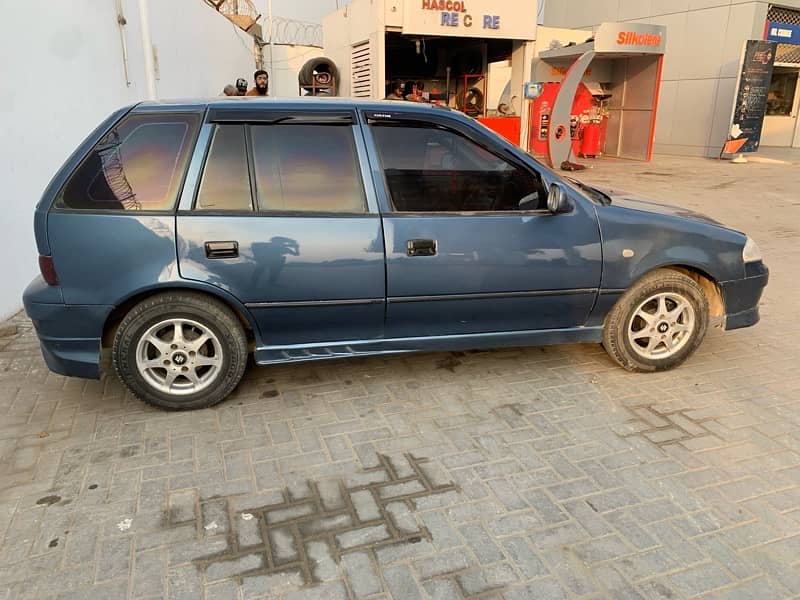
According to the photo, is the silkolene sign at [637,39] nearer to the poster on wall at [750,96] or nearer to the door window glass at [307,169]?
the poster on wall at [750,96]

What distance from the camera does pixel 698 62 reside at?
19234 mm

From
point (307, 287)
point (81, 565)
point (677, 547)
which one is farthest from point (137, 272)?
point (677, 547)

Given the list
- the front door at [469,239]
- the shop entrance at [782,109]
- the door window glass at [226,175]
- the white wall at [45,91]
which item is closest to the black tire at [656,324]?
the front door at [469,239]

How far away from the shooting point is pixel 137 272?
10.8ft

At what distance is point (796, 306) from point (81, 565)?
6085mm

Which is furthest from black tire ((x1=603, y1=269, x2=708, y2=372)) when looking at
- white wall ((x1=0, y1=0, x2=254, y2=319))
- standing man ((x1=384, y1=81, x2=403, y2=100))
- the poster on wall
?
the poster on wall

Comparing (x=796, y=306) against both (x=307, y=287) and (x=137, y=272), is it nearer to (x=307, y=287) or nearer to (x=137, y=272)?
(x=307, y=287)

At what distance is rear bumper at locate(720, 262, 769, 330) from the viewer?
4.04m

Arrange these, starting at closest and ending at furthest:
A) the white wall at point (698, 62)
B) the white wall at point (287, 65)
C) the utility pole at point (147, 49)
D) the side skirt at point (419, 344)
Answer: the side skirt at point (419, 344)
the utility pole at point (147, 49)
the white wall at point (698, 62)
the white wall at point (287, 65)

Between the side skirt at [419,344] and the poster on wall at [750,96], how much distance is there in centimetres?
1746

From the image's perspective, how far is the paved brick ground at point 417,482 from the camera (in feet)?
7.72

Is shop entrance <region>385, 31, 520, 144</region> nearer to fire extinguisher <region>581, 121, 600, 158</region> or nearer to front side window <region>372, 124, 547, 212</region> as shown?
fire extinguisher <region>581, 121, 600, 158</region>

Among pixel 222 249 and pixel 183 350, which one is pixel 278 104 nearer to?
pixel 222 249

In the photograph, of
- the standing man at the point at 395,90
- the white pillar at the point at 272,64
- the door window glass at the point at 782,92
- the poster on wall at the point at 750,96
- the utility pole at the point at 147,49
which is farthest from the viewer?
the white pillar at the point at 272,64
